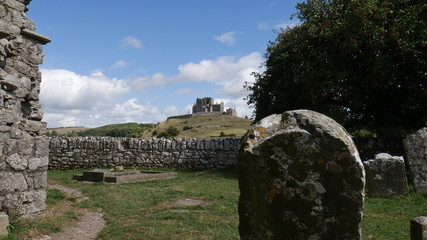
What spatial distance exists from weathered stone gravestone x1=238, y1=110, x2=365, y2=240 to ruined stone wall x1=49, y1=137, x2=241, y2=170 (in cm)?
1488

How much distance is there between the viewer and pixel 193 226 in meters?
6.70

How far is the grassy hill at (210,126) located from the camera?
199ft

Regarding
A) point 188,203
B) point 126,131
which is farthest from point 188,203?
point 126,131

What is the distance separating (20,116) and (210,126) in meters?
62.4

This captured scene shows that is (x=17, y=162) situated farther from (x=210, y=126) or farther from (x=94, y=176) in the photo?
(x=210, y=126)

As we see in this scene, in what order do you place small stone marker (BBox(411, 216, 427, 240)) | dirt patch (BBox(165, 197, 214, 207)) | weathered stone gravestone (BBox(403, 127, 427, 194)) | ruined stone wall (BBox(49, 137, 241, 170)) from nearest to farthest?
small stone marker (BBox(411, 216, 427, 240)) < dirt patch (BBox(165, 197, 214, 207)) < weathered stone gravestone (BBox(403, 127, 427, 194)) < ruined stone wall (BBox(49, 137, 241, 170))

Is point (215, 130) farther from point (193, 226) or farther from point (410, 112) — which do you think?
point (193, 226)

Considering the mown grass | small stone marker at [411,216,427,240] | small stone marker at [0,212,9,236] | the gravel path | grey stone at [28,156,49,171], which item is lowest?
the gravel path

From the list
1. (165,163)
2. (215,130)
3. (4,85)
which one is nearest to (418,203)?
(4,85)

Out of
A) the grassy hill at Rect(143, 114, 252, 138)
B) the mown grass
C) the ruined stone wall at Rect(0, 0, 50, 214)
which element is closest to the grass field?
the mown grass

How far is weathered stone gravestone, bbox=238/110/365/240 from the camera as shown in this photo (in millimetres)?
3826

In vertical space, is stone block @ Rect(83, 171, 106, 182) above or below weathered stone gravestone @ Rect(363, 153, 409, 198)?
below

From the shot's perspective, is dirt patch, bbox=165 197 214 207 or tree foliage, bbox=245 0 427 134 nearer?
dirt patch, bbox=165 197 214 207

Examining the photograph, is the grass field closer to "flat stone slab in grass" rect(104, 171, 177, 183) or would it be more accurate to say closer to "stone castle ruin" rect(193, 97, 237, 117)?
"flat stone slab in grass" rect(104, 171, 177, 183)
